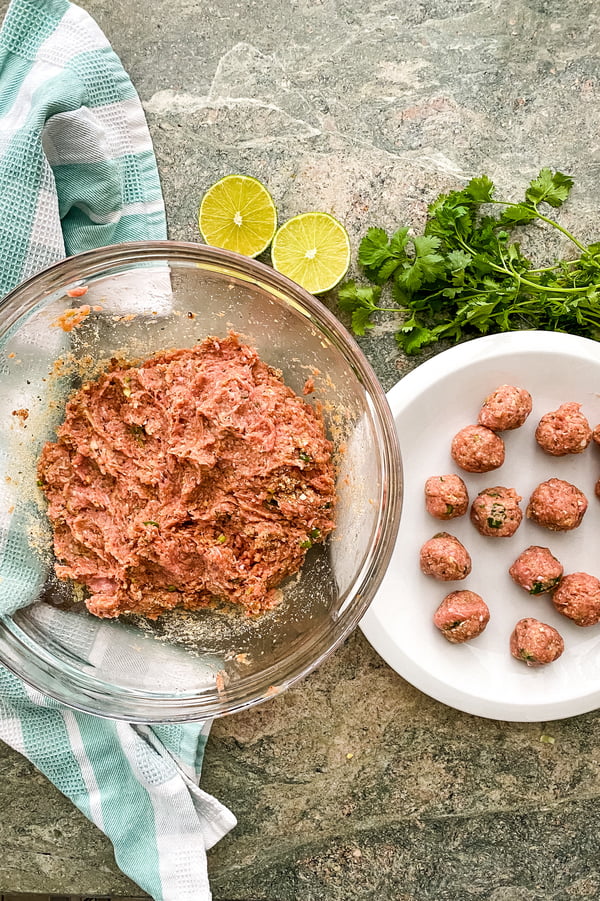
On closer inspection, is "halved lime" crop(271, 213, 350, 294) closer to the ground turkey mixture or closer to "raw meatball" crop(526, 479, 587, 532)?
the ground turkey mixture

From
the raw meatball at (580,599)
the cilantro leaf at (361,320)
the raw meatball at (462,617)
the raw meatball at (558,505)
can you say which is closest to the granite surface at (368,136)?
the cilantro leaf at (361,320)

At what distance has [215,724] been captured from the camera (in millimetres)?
2463

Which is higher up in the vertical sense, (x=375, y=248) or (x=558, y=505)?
(x=375, y=248)

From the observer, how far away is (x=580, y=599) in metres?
2.24

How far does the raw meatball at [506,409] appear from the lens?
87.1 inches

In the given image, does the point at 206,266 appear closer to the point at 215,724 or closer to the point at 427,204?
the point at 427,204

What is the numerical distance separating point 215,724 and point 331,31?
2.32 m

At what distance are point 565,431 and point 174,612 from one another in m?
1.29

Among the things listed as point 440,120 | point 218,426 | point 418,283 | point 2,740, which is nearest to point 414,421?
point 418,283

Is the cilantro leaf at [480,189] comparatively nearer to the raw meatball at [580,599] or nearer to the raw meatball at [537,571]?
the raw meatball at [537,571]

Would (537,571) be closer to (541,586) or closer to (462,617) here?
(541,586)

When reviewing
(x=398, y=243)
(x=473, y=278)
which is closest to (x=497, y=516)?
(x=473, y=278)

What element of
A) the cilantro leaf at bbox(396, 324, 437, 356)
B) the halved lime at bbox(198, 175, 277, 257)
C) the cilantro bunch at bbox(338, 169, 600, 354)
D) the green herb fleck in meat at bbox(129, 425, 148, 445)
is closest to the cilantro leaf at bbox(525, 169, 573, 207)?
the cilantro bunch at bbox(338, 169, 600, 354)

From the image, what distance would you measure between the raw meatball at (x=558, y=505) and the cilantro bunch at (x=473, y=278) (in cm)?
51
